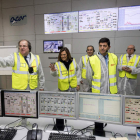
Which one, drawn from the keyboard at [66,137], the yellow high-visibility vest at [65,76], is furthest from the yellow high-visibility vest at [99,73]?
the keyboard at [66,137]

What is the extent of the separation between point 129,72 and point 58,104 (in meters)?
2.34

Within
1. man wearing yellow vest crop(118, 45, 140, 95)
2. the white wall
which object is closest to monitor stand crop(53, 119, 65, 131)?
man wearing yellow vest crop(118, 45, 140, 95)

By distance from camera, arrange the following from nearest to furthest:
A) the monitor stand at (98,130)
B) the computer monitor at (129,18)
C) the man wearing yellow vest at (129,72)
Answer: the monitor stand at (98,130)
the man wearing yellow vest at (129,72)
the computer monitor at (129,18)

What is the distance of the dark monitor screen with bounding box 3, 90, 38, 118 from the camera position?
1.29 metres

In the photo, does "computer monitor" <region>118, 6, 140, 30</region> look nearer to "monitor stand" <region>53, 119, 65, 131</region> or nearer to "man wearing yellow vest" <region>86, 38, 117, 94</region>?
"man wearing yellow vest" <region>86, 38, 117, 94</region>

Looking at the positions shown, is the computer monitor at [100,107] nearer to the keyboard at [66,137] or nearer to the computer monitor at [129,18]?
the keyboard at [66,137]

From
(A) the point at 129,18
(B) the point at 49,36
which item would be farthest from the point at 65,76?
(A) the point at 129,18

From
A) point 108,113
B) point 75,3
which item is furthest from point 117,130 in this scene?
point 75,3

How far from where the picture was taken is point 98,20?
3.58 metres

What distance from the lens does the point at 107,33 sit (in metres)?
3.57

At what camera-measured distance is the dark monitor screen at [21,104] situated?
1287 mm

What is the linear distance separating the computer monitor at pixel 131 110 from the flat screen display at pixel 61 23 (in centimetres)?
305

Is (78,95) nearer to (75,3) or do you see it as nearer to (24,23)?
(75,3)

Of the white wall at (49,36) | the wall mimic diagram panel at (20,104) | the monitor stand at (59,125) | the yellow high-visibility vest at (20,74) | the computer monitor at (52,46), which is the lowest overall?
the monitor stand at (59,125)
